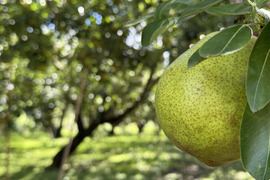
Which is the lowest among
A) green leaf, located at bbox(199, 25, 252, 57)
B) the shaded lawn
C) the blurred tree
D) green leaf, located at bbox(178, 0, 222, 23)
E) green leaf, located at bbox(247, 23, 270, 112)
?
the shaded lawn

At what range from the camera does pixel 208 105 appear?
706 millimetres

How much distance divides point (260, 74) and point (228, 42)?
8 centimetres

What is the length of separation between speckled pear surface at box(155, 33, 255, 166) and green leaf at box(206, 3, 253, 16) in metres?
0.11

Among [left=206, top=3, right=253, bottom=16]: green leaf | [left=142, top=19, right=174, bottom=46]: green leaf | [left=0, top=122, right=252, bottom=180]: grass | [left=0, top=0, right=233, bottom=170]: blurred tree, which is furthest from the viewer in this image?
[left=0, top=122, right=252, bottom=180]: grass

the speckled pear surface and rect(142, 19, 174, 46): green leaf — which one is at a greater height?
rect(142, 19, 174, 46): green leaf

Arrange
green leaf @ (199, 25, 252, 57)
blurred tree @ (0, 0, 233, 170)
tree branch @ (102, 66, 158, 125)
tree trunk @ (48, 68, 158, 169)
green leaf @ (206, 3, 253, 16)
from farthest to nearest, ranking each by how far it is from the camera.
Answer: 1. tree trunk @ (48, 68, 158, 169)
2. tree branch @ (102, 66, 158, 125)
3. blurred tree @ (0, 0, 233, 170)
4. green leaf @ (206, 3, 253, 16)
5. green leaf @ (199, 25, 252, 57)

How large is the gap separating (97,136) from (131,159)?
4.01 meters

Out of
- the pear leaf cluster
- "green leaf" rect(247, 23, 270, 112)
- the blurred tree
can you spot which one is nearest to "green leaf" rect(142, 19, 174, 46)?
the pear leaf cluster

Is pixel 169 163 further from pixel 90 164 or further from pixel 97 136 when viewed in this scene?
pixel 97 136

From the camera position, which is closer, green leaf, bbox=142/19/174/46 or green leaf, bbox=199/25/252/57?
green leaf, bbox=199/25/252/57

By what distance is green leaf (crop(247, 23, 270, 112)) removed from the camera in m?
0.53

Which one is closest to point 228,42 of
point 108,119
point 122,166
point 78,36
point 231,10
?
point 231,10

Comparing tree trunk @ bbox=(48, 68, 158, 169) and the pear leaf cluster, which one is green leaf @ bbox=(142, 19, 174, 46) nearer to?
the pear leaf cluster

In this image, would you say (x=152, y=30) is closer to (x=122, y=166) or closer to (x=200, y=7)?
(x=200, y=7)
